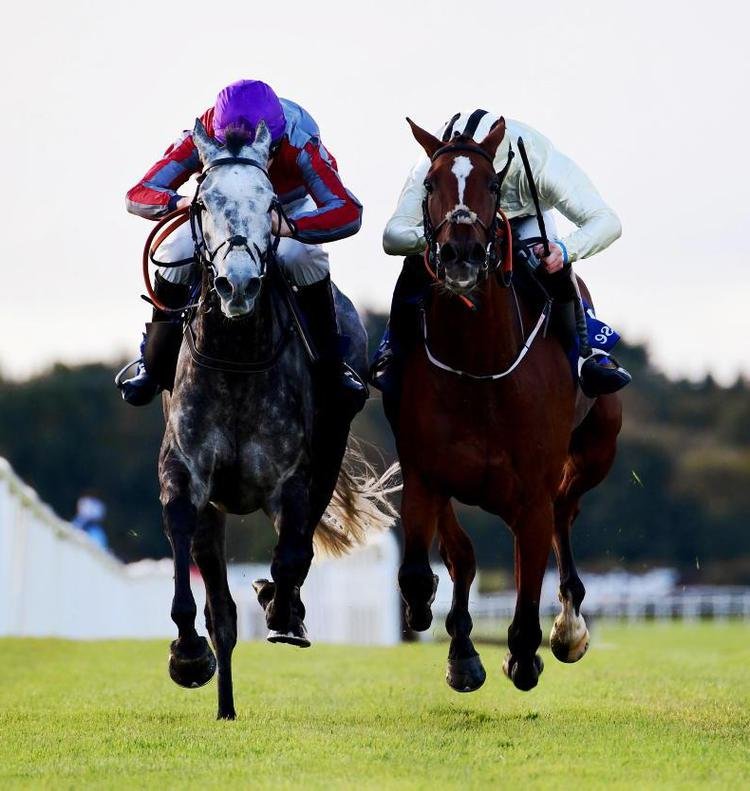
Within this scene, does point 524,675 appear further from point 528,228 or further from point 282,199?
point 282,199

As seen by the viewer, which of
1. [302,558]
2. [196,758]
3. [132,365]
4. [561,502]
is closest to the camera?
[196,758]

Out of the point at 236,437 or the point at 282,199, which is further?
the point at 282,199

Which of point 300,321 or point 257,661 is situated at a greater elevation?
point 300,321

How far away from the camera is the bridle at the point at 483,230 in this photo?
306 inches

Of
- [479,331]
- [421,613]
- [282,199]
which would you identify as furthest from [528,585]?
[282,199]

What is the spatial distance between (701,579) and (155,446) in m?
15.8

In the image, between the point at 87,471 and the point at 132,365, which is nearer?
the point at 132,365

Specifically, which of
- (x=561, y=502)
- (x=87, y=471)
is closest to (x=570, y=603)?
(x=561, y=502)

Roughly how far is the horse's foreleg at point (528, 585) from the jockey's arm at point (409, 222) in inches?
52.6

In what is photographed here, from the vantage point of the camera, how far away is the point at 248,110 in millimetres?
8422

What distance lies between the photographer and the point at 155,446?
5234 cm

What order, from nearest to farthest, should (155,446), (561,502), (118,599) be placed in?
(561,502) < (118,599) < (155,446)

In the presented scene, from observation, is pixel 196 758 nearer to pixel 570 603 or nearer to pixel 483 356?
pixel 483 356

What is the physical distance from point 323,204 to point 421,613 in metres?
1.88
